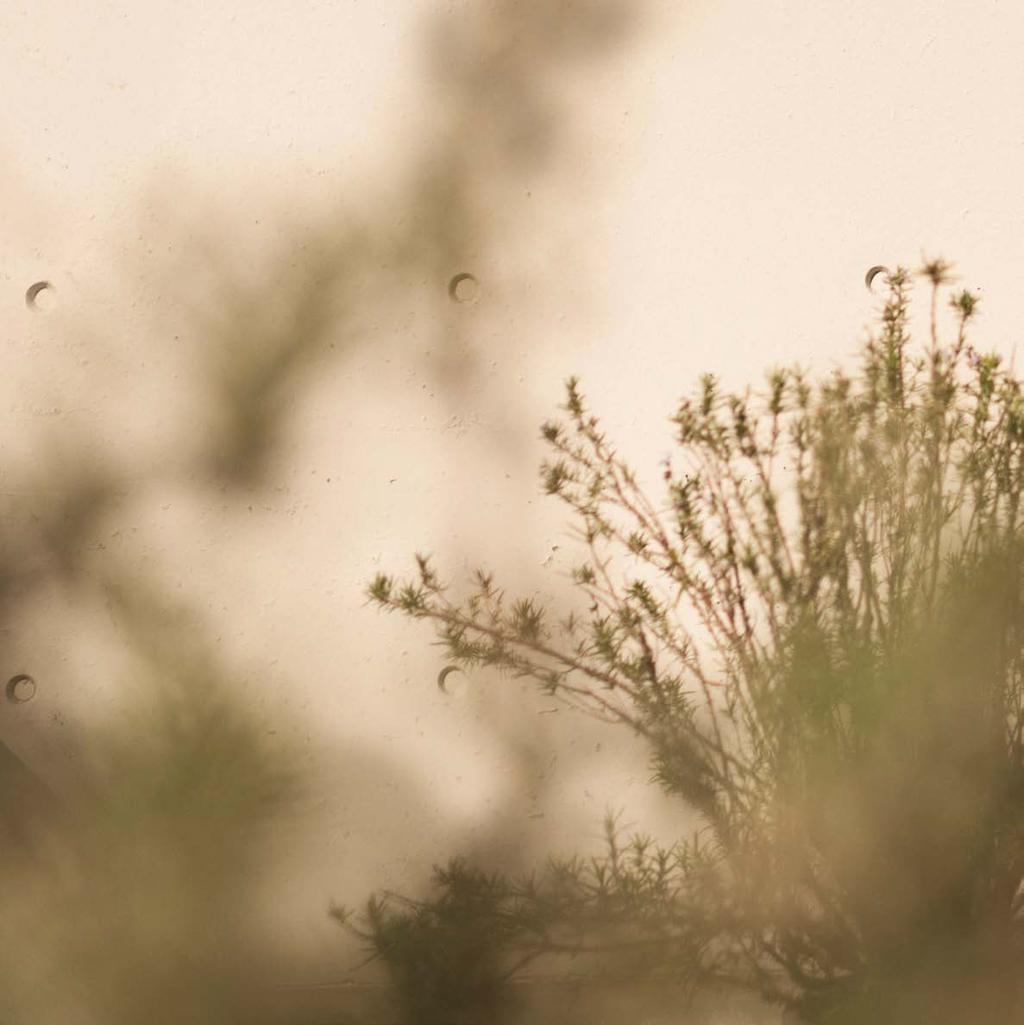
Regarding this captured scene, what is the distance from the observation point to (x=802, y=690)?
5.11 ft

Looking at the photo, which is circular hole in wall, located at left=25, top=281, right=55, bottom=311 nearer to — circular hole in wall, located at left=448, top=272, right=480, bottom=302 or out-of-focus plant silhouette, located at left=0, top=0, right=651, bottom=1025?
out-of-focus plant silhouette, located at left=0, top=0, right=651, bottom=1025

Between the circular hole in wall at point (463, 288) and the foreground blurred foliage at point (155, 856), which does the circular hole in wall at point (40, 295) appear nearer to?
the foreground blurred foliage at point (155, 856)

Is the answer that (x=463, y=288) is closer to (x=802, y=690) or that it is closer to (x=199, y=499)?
(x=199, y=499)

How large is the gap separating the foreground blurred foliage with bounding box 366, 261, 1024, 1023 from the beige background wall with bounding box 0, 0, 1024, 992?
8cm

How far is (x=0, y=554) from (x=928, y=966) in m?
1.50

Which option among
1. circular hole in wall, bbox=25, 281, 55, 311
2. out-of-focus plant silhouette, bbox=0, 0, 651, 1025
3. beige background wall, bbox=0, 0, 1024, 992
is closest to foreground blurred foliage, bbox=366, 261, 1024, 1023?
beige background wall, bbox=0, 0, 1024, 992

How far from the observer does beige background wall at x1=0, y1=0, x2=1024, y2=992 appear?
1.84 m

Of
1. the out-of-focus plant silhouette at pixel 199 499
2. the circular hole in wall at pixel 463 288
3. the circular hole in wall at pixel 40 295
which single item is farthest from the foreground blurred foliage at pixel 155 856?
the circular hole in wall at pixel 463 288

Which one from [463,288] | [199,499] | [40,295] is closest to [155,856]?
[199,499]

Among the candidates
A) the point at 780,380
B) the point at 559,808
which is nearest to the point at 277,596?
the point at 559,808

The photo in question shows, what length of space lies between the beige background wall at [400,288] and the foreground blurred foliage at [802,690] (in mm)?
82

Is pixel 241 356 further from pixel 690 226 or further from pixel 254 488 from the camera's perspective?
pixel 690 226

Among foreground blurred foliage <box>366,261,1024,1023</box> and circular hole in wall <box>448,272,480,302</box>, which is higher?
circular hole in wall <box>448,272,480,302</box>

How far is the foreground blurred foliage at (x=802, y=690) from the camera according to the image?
5.05 ft
